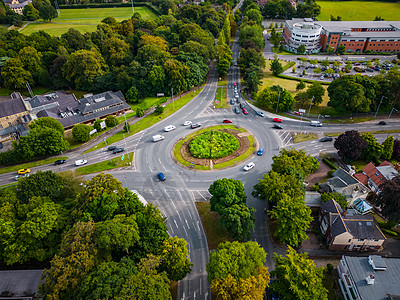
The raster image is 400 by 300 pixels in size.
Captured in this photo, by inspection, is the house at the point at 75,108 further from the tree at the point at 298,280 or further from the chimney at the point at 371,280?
the chimney at the point at 371,280

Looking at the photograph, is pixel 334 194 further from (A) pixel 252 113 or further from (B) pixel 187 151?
(A) pixel 252 113

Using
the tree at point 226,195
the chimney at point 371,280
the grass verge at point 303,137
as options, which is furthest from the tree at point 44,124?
the chimney at point 371,280

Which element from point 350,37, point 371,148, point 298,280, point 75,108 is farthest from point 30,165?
point 350,37

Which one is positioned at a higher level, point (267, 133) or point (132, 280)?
point (132, 280)

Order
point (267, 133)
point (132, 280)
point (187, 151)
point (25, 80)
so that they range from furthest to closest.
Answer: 1. point (25, 80)
2. point (267, 133)
3. point (187, 151)
4. point (132, 280)

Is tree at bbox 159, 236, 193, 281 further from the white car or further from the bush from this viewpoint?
the bush

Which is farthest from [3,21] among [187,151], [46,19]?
[187,151]
